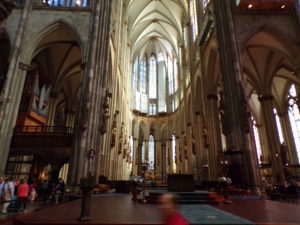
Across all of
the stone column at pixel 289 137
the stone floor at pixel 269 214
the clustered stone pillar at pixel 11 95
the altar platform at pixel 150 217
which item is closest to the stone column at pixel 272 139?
the stone column at pixel 289 137

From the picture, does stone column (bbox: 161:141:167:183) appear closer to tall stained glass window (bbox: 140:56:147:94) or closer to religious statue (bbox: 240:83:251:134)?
tall stained glass window (bbox: 140:56:147:94)

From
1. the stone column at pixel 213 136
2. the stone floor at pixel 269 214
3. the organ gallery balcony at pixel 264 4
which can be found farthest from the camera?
the stone column at pixel 213 136

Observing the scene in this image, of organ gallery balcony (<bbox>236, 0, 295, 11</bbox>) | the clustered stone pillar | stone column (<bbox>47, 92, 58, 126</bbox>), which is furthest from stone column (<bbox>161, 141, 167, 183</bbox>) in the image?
organ gallery balcony (<bbox>236, 0, 295, 11</bbox>)

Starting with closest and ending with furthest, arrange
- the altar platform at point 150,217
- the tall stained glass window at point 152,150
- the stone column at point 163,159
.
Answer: the altar platform at point 150,217 → the stone column at point 163,159 → the tall stained glass window at point 152,150

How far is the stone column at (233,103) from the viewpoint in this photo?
1139 cm

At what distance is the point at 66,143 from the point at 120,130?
9.87m

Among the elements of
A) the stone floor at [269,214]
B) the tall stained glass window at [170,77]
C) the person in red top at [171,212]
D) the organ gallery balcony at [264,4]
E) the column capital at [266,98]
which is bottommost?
the stone floor at [269,214]

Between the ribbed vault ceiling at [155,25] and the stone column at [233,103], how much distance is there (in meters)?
14.2

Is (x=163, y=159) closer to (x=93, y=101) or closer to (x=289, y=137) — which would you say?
(x=289, y=137)

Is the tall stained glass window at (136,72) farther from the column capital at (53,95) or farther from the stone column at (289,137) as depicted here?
the stone column at (289,137)

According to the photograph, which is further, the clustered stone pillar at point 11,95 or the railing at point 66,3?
the railing at point 66,3

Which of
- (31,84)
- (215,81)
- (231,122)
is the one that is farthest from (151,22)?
(231,122)

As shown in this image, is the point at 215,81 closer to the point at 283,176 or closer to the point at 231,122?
the point at 231,122

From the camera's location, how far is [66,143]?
40.9 feet
